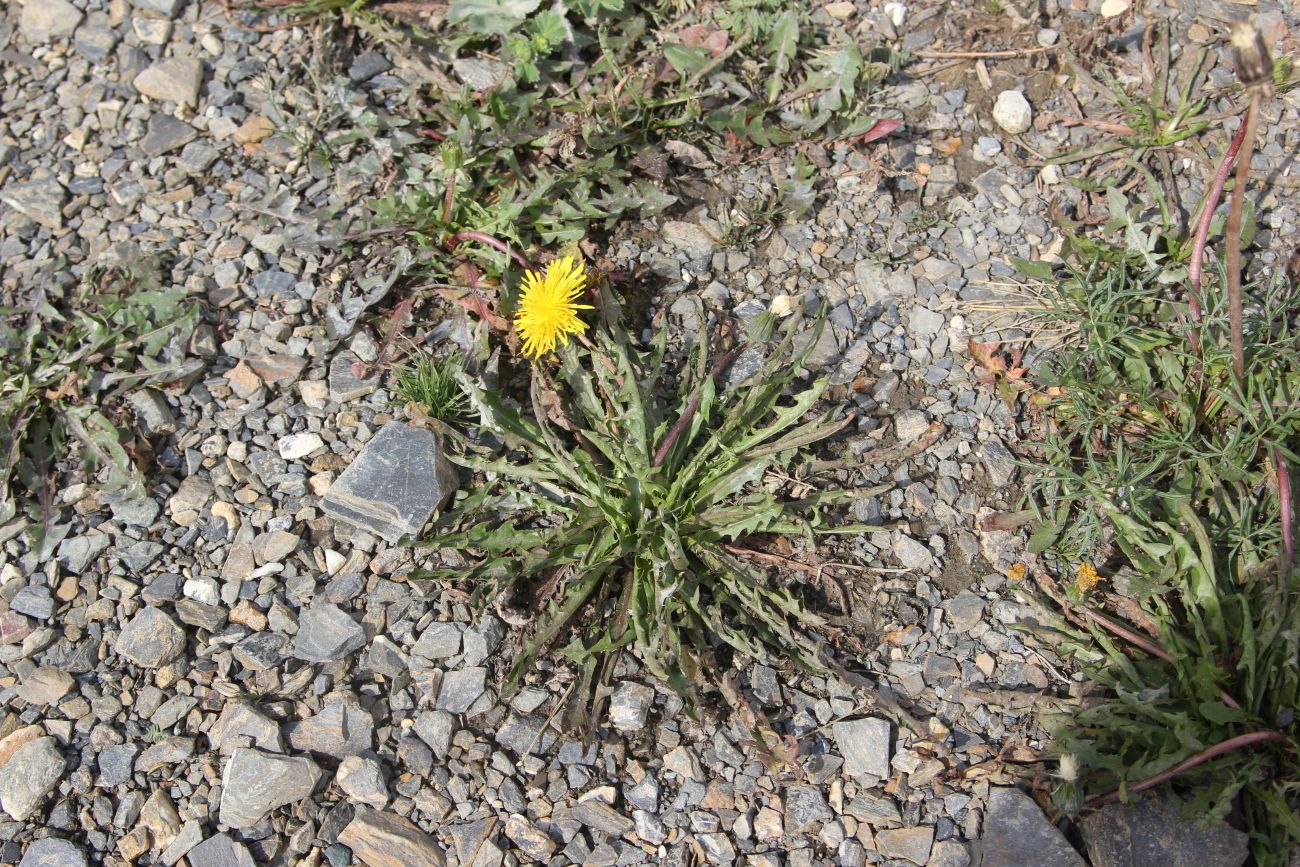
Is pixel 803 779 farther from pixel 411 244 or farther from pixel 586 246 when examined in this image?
pixel 411 244

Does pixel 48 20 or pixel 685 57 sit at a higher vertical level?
pixel 48 20

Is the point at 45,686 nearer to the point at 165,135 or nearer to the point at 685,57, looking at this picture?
the point at 165,135

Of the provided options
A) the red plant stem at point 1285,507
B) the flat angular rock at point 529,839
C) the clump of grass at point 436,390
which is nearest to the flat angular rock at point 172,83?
the clump of grass at point 436,390

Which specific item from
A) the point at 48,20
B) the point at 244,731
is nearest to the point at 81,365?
the point at 244,731

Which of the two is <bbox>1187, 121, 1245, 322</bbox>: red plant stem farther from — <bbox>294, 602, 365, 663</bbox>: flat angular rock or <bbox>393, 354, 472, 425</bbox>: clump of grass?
<bbox>294, 602, 365, 663</bbox>: flat angular rock

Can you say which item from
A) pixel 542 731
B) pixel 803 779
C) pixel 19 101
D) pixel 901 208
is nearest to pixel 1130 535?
pixel 803 779

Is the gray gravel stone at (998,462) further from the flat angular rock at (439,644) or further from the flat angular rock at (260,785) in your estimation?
the flat angular rock at (260,785)
